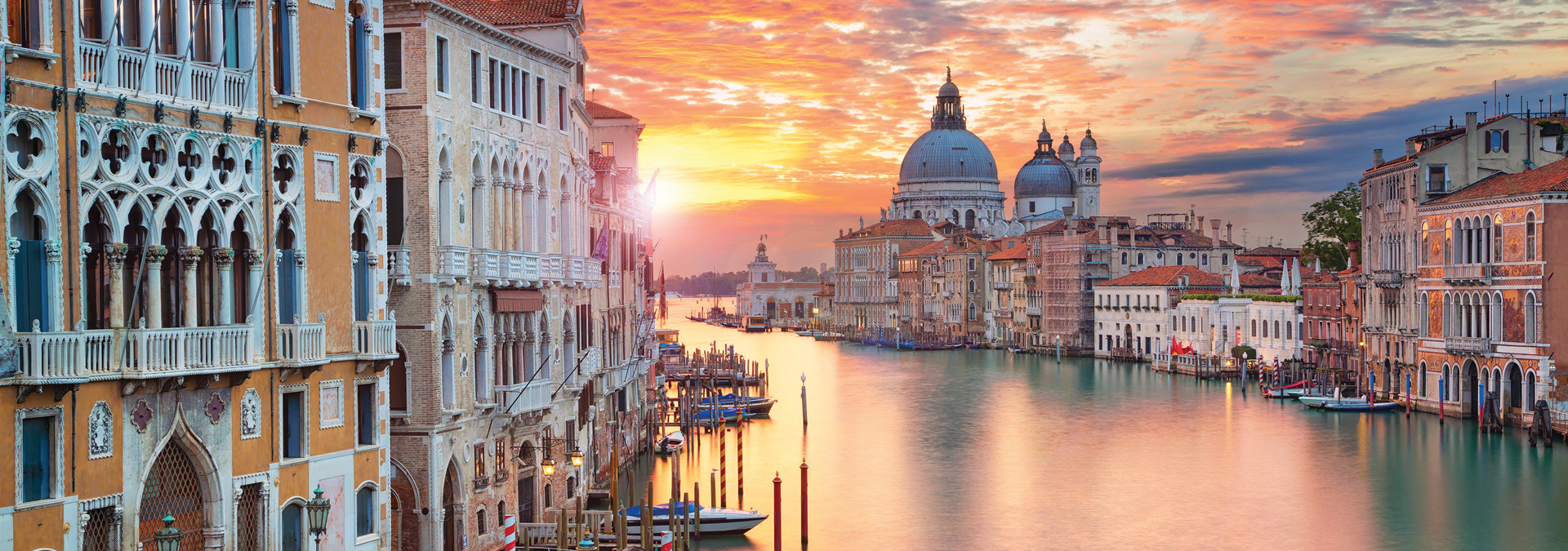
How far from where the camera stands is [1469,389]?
111 feet

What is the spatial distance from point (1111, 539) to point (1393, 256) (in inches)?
757

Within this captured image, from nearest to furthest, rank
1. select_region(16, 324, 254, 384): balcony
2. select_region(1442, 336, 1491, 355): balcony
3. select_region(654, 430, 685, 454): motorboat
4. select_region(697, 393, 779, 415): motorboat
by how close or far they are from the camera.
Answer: select_region(16, 324, 254, 384): balcony
select_region(654, 430, 685, 454): motorboat
select_region(1442, 336, 1491, 355): balcony
select_region(697, 393, 779, 415): motorboat

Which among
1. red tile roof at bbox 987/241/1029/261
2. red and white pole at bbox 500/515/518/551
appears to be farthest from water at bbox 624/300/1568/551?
red tile roof at bbox 987/241/1029/261

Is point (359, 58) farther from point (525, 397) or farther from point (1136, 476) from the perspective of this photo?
point (1136, 476)

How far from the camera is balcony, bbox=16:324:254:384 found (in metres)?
9.74

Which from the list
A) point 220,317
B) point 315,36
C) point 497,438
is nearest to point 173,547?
point 220,317

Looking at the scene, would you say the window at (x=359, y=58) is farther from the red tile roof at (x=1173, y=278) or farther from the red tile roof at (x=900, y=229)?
the red tile roof at (x=900, y=229)

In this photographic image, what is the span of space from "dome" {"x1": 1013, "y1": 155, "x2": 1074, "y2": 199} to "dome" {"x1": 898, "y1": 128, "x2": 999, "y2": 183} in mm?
5883

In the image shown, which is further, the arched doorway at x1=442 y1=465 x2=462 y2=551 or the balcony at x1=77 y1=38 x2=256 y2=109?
the arched doorway at x1=442 y1=465 x2=462 y2=551

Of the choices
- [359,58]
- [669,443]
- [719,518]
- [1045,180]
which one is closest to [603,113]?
[669,443]

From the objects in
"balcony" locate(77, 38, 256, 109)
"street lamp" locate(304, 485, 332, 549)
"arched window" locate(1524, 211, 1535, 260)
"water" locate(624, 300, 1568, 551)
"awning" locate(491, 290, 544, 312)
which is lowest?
"water" locate(624, 300, 1568, 551)

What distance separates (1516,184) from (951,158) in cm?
7734

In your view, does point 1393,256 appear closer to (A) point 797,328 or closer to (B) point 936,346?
(B) point 936,346

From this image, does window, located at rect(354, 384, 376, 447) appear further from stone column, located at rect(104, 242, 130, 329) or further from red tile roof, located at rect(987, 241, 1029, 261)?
red tile roof, located at rect(987, 241, 1029, 261)
